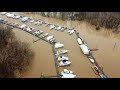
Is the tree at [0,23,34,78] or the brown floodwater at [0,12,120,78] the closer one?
the tree at [0,23,34,78]

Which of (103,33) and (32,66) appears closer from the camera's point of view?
(32,66)

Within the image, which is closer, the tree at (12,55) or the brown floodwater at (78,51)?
the tree at (12,55)

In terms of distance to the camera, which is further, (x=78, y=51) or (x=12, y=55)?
(x=78, y=51)
